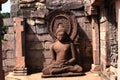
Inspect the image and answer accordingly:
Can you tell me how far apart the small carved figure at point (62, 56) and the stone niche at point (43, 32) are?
537 millimetres

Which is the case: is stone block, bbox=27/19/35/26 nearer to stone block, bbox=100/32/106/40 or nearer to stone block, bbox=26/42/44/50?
stone block, bbox=26/42/44/50

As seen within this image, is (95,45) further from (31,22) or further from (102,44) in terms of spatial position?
(31,22)

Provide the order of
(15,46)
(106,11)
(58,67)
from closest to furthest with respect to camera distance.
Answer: (106,11), (58,67), (15,46)

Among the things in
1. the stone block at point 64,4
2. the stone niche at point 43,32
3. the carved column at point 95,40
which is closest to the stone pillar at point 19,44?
the stone niche at point 43,32

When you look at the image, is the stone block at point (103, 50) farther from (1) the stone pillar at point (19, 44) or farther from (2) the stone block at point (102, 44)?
Result: (1) the stone pillar at point (19, 44)

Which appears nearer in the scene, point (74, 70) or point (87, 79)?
point (87, 79)

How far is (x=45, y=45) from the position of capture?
9.04 meters

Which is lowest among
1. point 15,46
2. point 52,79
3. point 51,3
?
point 52,79

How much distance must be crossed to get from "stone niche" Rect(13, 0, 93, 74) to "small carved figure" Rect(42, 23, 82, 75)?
537 mm

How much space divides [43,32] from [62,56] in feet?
3.62

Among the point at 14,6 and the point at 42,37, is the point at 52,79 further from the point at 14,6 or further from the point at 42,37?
the point at 14,6

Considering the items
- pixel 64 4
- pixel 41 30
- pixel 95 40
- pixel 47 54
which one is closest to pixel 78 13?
pixel 64 4

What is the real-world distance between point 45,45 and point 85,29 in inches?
50.1

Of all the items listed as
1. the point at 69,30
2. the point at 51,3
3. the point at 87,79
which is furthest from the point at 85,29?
the point at 87,79
